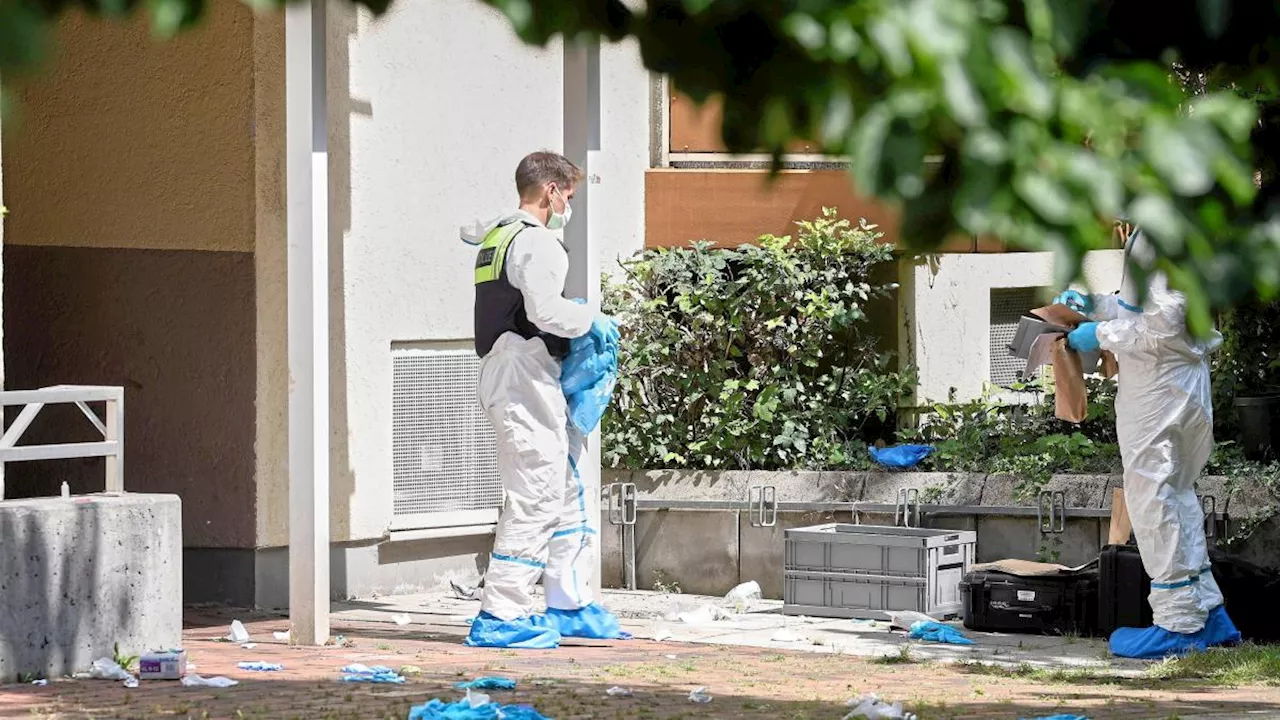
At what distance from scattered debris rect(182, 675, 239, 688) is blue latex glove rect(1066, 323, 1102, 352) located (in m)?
3.90

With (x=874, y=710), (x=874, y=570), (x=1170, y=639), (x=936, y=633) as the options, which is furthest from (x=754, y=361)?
(x=874, y=710)

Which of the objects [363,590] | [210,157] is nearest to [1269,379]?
[363,590]

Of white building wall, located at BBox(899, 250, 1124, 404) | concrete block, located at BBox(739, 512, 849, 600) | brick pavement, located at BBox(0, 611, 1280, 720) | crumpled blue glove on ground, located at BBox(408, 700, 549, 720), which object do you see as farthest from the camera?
white building wall, located at BBox(899, 250, 1124, 404)

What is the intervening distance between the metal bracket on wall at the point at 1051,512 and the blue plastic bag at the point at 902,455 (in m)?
0.93

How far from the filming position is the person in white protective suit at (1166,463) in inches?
317

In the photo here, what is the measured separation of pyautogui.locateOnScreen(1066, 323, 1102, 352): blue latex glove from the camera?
850 cm

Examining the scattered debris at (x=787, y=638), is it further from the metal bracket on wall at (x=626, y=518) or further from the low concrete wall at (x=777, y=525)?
the metal bracket on wall at (x=626, y=518)

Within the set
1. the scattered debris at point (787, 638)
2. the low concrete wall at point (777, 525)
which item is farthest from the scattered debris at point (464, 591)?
the scattered debris at point (787, 638)

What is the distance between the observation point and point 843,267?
10969mm

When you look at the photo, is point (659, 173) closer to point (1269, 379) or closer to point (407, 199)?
point (407, 199)

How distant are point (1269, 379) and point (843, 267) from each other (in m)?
2.42

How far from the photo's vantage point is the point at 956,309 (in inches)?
452

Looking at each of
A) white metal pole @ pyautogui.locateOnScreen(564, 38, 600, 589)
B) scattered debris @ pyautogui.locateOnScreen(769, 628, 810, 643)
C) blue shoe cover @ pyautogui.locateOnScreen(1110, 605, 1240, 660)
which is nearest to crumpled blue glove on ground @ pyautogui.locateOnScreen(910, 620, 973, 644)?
scattered debris @ pyautogui.locateOnScreen(769, 628, 810, 643)

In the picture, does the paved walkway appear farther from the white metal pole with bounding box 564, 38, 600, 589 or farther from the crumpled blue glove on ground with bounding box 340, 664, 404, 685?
the white metal pole with bounding box 564, 38, 600, 589
